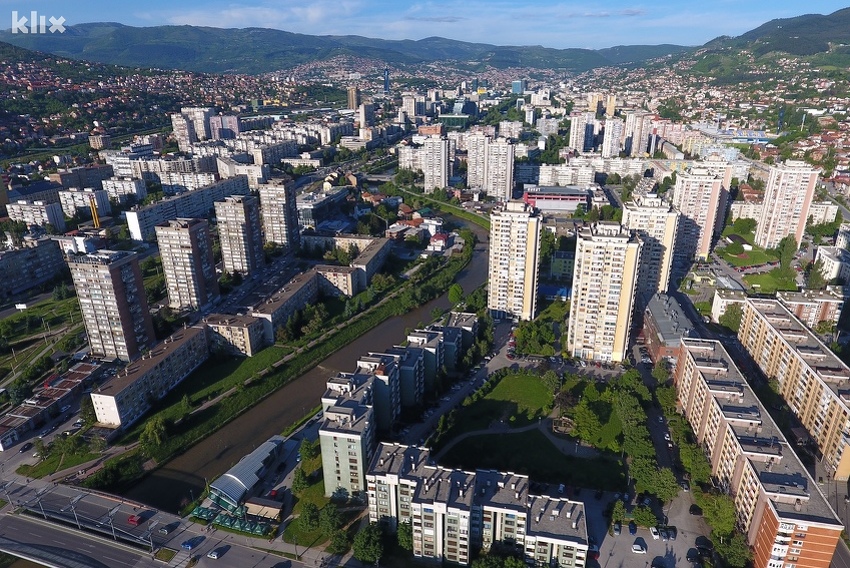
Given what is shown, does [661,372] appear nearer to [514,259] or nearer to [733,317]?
[733,317]

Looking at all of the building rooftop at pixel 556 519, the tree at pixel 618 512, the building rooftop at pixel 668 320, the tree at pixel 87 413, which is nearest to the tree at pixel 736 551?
the tree at pixel 618 512

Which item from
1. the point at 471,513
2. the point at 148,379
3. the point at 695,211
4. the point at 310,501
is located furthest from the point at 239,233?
the point at 695,211

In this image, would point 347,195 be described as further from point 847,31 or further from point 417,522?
point 847,31

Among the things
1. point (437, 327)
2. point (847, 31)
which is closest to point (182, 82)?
point (437, 327)

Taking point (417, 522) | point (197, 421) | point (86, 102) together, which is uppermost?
point (86, 102)

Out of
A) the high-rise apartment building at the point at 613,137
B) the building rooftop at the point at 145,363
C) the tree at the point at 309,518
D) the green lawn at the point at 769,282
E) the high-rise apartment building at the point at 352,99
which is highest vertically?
the high-rise apartment building at the point at 352,99

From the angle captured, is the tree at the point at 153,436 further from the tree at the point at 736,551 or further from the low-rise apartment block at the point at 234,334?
the tree at the point at 736,551

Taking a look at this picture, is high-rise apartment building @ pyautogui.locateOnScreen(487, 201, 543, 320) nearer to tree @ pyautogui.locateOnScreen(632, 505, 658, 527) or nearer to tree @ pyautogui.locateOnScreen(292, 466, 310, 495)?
tree @ pyautogui.locateOnScreen(632, 505, 658, 527)
